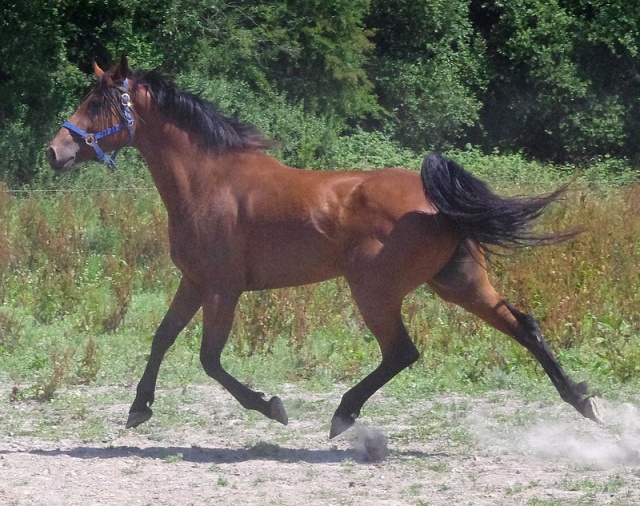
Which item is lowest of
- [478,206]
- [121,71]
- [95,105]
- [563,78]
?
[478,206]

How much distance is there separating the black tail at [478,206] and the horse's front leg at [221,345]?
1355 millimetres

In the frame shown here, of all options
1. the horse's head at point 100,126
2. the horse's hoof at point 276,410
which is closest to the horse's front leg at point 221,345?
the horse's hoof at point 276,410

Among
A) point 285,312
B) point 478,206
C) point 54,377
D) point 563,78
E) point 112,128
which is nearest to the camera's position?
point 478,206

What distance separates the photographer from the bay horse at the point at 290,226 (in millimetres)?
5934

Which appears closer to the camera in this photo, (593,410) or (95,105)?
(593,410)

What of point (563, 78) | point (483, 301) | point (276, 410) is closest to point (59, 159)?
point (276, 410)

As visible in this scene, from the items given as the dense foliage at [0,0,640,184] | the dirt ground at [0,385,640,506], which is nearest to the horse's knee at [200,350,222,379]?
the dirt ground at [0,385,640,506]

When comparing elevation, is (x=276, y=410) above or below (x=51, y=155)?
below

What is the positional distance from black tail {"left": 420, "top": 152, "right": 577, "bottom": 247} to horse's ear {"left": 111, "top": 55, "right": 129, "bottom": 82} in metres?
1.91

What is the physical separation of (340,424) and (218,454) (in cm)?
74

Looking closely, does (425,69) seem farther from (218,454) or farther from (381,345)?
(218,454)

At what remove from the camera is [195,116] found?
20.9 ft

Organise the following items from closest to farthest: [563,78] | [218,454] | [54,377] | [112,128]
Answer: [218,454] < [112,128] < [54,377] < [563,78]

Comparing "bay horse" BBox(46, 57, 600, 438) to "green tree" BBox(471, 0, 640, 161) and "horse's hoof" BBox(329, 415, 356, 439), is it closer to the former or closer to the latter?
"horse's hoof" BBox(329, 415, 356, 439)
